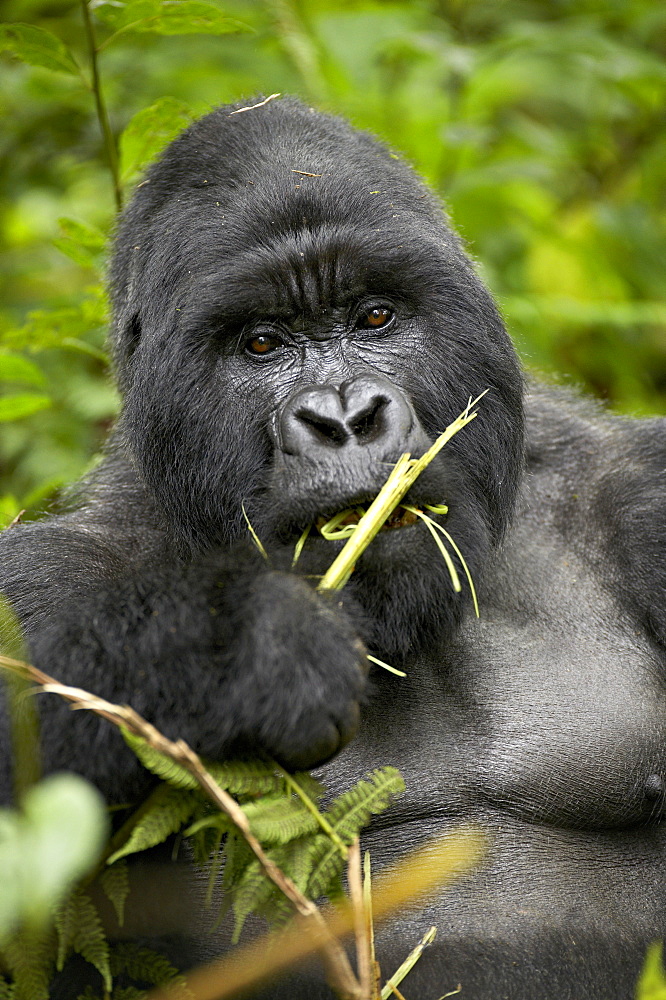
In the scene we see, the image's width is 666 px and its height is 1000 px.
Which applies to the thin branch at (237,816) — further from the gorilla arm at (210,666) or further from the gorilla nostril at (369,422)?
the gorilla nostril at (369,422)

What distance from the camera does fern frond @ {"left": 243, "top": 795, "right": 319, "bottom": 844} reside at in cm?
173

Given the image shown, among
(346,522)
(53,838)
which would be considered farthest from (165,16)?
(53,838)

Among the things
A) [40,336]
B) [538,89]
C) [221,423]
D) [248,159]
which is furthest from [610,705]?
[538,89]

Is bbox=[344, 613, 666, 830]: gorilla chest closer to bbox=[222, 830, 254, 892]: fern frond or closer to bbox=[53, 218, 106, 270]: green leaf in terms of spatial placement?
bbox=[222, 830, 254, 892]: fern frond

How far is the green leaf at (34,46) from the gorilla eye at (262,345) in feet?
5.27

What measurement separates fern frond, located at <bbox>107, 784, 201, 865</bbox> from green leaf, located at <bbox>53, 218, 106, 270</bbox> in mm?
2311

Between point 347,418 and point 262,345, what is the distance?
0.41 metres

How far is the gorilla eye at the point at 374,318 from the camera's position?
267 centimetres

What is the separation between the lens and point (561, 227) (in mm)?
6496

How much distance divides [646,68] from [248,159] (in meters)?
3.27

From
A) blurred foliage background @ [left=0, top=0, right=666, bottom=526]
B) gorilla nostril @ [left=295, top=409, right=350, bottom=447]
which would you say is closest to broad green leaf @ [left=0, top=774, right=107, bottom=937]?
gorilla nostril @ [left=295, top=409, right=350, bottom=447]

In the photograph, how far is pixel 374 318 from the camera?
8.75ft

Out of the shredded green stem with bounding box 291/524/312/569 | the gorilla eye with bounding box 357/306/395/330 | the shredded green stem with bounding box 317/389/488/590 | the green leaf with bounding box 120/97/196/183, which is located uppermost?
the green leaf with bounding box 120/97/196/183

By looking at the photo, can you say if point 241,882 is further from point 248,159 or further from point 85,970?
point 248,159
